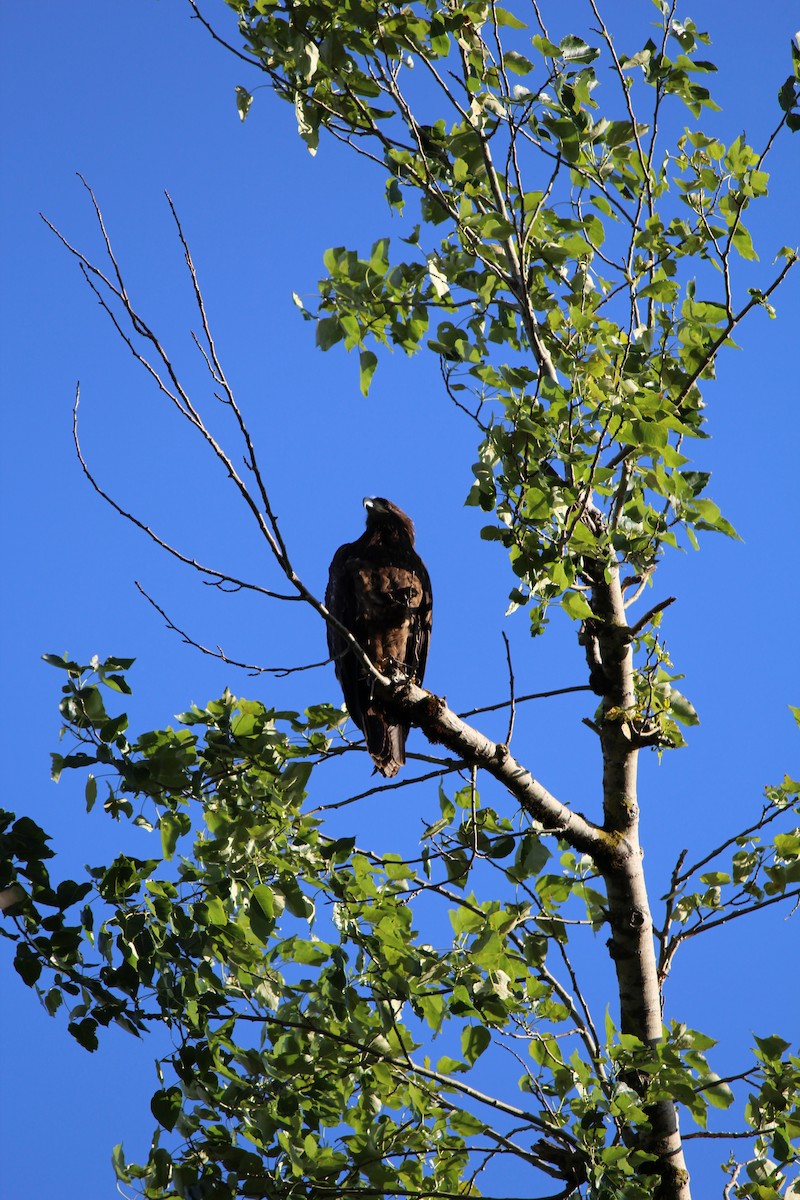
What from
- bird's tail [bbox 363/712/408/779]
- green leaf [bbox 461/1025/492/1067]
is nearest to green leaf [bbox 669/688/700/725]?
bird's tail [bbox 363/712/408/779]

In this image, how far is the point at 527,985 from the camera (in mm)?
3213

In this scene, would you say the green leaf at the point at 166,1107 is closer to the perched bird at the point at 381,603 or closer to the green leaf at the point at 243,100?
the perched bird at the point at 381,603

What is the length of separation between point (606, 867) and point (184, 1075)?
1.53m

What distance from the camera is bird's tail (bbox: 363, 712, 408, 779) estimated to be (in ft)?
12.7

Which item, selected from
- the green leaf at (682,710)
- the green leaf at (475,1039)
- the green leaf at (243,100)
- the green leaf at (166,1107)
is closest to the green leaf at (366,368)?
the green leaf at (243,100)

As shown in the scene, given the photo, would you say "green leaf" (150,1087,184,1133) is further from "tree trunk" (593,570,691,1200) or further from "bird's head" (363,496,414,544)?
"bird's head" (363,496,414,544)

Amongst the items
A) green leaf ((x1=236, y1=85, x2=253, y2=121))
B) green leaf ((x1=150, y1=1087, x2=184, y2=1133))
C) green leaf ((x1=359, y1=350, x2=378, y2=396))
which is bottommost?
green leaf ((x1=150, y1=1087, x2=184, y2=1133))

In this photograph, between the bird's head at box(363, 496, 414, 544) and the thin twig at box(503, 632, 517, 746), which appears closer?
the thin twig at box(503, 632, 517, 746)

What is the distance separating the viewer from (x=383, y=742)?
12.8ft

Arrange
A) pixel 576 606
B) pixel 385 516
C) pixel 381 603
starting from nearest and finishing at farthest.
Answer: pixel 576 606
pixel 381 603
pixel 385 516

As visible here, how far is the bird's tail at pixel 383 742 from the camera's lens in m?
3.87

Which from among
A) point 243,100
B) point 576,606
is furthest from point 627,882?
point 243,100

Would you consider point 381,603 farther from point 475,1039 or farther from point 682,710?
point 475,1039

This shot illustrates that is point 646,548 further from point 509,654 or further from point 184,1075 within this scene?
point 184,1075
